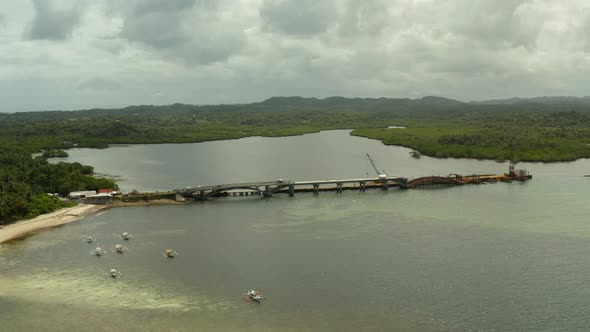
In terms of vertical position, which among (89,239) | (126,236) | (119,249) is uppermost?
(126,236)

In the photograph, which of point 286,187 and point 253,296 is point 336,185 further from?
point 253,296

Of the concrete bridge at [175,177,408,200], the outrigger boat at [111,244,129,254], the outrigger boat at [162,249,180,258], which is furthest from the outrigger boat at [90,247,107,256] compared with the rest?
the concrete bridge at [175,177,408,200]

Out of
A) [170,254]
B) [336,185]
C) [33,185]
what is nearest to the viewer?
[170,254]

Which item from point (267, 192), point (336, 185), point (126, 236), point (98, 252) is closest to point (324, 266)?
point (98, 252)

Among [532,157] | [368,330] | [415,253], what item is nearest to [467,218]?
[415,253]

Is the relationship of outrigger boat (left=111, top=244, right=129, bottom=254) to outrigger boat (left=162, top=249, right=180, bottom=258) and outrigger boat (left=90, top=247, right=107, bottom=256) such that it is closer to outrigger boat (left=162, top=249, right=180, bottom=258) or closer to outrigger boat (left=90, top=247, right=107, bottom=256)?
outrigger boat (left=90, top=247, right=107, bottom=256)

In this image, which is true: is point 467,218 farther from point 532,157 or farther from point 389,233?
point 532,157
